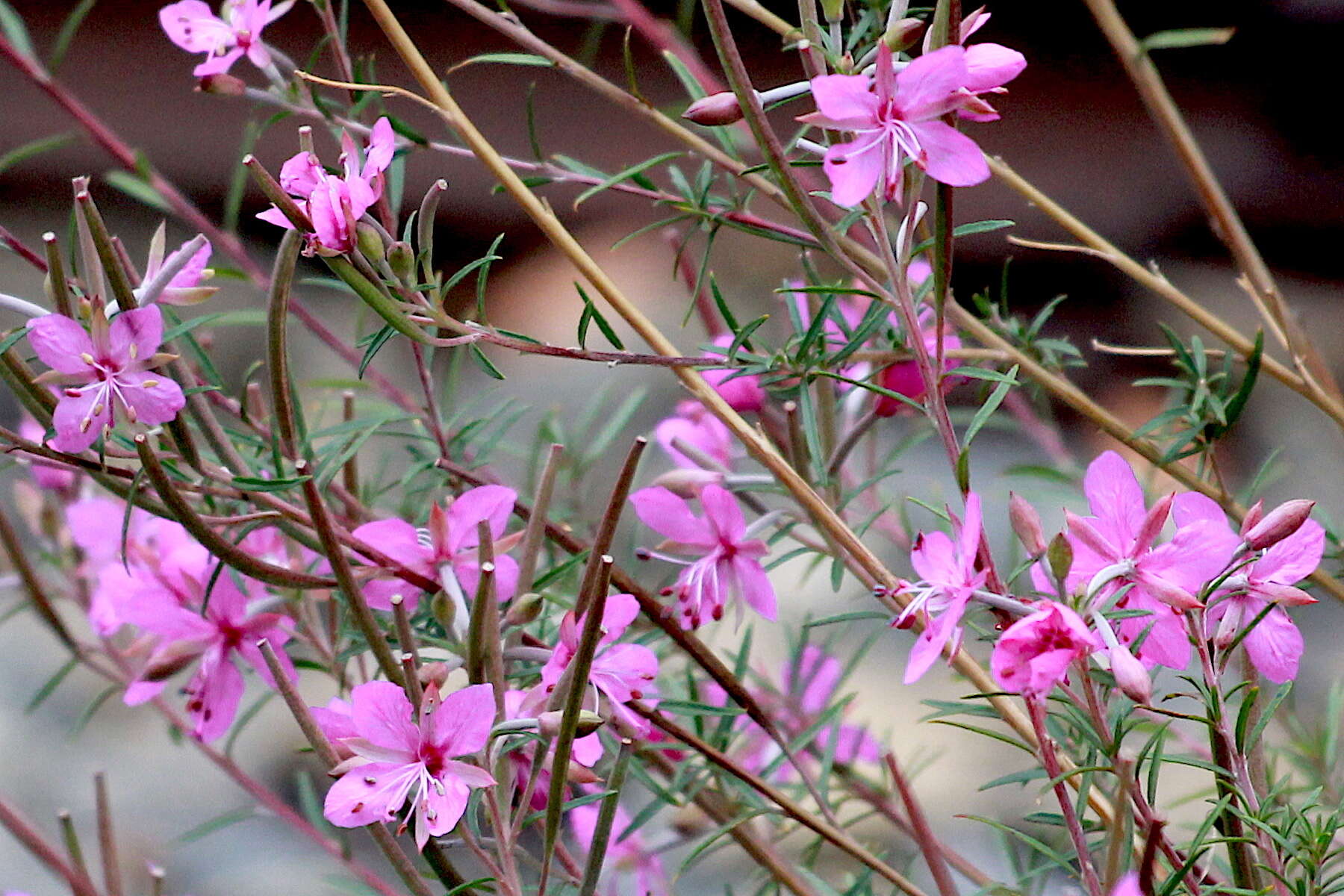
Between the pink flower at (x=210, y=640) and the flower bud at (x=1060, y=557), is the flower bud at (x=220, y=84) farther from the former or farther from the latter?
the flower bud at (x=1060, y=557)

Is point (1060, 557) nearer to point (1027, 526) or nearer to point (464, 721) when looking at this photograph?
point (1027, 526)

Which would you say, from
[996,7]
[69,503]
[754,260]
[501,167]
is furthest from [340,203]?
[996,7]

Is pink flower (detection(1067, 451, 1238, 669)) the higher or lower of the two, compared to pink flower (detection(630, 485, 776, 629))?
higher

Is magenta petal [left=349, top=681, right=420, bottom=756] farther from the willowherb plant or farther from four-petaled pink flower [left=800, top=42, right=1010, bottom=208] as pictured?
four-petaled pink flower [left=800, top=42, right=1010, bottom=208]

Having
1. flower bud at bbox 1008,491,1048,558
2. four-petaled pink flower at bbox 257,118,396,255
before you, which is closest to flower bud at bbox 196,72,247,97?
four-petaled pink flower at bbox 257,118,396,255

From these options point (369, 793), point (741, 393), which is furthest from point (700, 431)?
point (369, 793)
